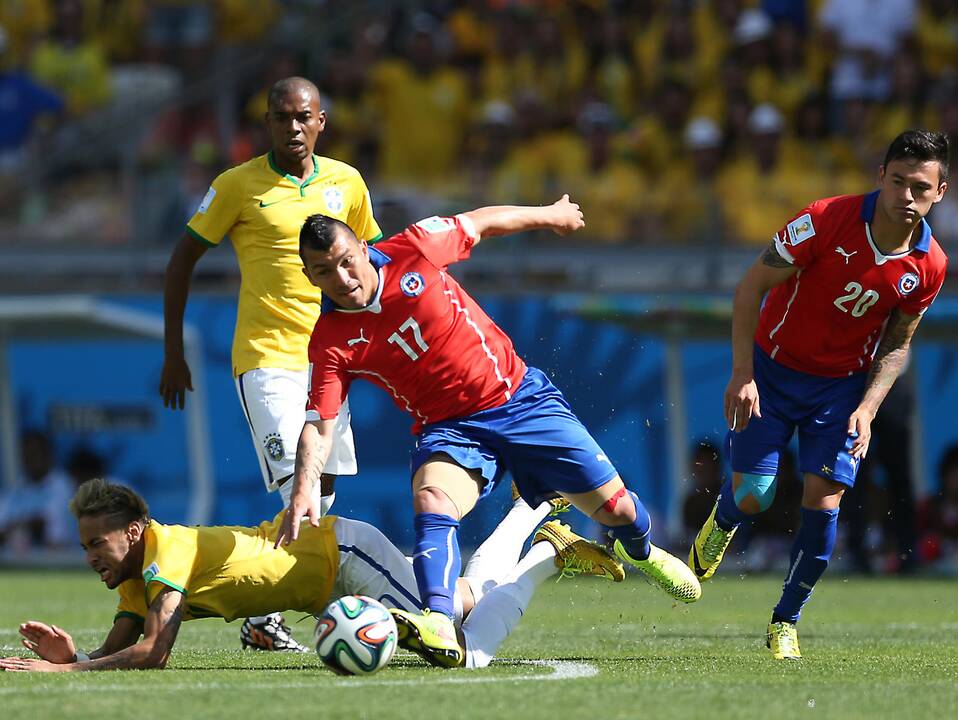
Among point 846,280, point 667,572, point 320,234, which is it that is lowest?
point 667,572

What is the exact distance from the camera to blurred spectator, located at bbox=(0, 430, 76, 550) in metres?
15.7

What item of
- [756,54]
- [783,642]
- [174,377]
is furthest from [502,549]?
[756,54]

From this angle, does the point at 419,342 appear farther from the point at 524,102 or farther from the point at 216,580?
the point at 524,102

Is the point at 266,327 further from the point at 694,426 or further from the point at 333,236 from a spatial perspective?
the point at 694,426

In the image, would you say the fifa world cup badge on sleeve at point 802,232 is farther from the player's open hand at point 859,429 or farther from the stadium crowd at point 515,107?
the stadium crowd at point 515,107

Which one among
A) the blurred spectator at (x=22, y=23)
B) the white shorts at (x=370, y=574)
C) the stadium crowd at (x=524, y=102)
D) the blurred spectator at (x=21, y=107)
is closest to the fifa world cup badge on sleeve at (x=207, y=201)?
the white shorts at (x=370, y=574)

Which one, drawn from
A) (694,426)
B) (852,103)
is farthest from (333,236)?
(852,103)

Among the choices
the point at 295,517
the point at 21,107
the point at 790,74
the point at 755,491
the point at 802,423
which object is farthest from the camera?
the point at 21,107

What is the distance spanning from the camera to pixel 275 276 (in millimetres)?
7926

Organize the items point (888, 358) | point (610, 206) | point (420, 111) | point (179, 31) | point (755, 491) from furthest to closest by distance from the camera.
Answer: point (179, 31)
point (420, 111)
point (610, 206)
point (755, 491)
point (888, 358)

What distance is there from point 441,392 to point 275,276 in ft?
4.83

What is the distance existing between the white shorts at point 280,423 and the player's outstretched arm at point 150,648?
1.44 meters

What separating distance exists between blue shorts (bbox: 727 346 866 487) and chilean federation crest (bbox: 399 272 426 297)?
5.89ft

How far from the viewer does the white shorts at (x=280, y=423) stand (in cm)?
771
